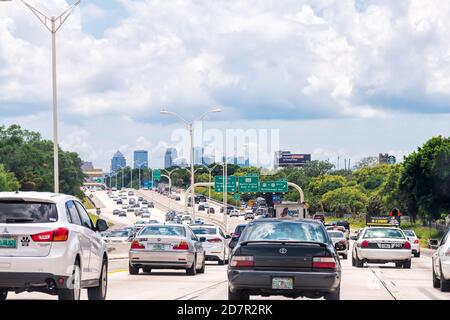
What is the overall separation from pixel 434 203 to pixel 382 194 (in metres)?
47.4

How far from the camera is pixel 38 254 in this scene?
16.0 metres

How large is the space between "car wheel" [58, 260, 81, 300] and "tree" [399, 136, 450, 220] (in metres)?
86.8

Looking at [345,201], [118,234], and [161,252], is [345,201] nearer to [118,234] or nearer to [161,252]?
[118,234]

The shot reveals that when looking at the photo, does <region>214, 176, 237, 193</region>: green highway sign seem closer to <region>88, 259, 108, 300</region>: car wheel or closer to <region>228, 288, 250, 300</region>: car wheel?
<region>88, 259, 108, 300</region>: car wheel

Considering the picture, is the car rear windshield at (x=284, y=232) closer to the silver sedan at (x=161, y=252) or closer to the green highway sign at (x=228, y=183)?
the silver sedan at (x=161, y=252)

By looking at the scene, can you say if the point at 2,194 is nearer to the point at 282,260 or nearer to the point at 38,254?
the point at 38,254

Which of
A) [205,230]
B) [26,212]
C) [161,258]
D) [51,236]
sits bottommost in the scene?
[161,258]

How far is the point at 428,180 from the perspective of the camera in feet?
343

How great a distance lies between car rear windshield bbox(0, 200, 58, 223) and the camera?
16261 mm

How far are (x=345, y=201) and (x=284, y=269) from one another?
16080cm

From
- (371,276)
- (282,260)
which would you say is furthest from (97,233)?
(371,276)

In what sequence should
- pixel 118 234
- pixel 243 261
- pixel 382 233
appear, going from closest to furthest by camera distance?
1. pixel 243 261
2. pixel 382 233
3. pixel 118 234

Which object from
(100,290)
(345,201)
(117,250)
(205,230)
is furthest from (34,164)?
(100,290)

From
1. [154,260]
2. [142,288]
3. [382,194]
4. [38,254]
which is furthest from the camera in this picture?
[382,194]
